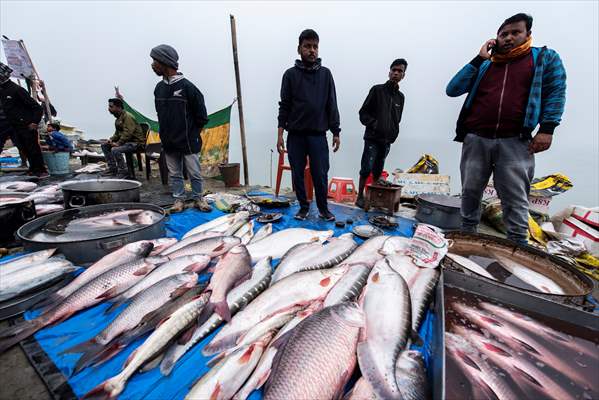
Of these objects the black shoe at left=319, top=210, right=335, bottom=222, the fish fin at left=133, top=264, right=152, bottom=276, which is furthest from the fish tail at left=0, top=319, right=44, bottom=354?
the black shoe at left=319, top=210, right=335, bottom=222

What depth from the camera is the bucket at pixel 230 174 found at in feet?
24.3

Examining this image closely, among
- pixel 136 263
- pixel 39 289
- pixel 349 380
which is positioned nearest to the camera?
pixel 349 380

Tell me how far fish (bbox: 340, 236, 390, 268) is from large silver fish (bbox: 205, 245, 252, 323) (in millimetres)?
977

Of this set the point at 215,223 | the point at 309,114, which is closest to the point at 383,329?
the point at 215,223

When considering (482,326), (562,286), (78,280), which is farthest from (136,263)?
(562,286)

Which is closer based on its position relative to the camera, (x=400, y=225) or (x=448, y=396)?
(x=448, y=396)

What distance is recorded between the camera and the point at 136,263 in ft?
7.54

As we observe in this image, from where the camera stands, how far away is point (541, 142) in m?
2.65

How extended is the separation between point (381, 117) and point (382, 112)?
98mm

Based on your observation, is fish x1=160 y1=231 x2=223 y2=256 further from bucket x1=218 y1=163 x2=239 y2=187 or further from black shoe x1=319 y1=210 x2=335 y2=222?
bucket x1=218 y1=163 x2=239 y2=187

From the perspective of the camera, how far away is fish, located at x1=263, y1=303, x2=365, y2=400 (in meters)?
1.19

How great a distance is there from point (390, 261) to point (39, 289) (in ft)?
10.0

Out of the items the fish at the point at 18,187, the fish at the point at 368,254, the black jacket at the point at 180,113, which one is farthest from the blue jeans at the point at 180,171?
the fish at the point at 368,254

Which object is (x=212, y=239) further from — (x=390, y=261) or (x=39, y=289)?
(x=390, y=261)
